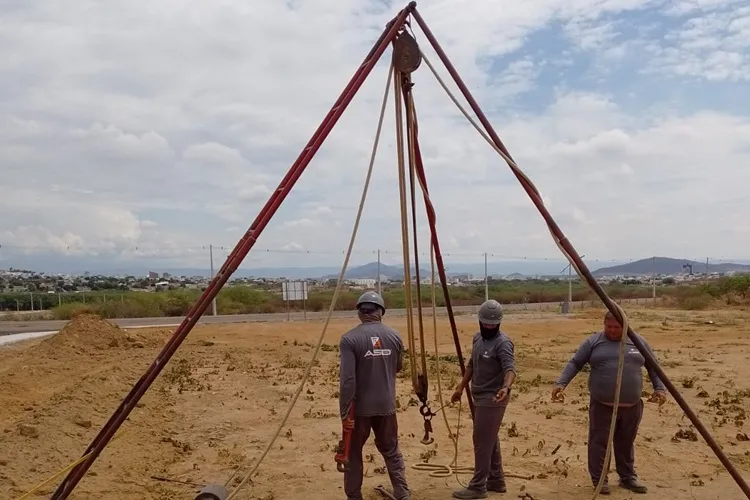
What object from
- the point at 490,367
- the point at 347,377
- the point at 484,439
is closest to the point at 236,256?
the point at 347,377

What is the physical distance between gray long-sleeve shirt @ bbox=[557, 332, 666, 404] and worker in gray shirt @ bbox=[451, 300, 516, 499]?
0.70m

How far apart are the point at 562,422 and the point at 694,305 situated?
29000 millimetres

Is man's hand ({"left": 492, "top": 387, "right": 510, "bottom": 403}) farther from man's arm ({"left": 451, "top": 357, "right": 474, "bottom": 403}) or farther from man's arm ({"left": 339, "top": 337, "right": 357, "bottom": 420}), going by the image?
man's arm ({"left": 339, "top": 337, "right": 357, "bottom": 420})

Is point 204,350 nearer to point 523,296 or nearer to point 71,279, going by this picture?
point 523,296

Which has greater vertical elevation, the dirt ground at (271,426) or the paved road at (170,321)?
the paved road at (170,321)

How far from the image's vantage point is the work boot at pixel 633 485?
6.25 m

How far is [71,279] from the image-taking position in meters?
54.8

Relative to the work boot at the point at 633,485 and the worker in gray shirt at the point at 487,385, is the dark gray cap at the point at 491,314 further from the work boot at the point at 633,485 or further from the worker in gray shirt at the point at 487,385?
the work boot at the point at 633,485

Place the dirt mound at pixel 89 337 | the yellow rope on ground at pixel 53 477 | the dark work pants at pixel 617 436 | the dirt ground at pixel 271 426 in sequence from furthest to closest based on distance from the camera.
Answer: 1. the dirt mound at pixel 89 337
2. the dirt ground at pixel 271 426
3. the dark work pants at pixel 617 436
4. the yellow rope on ground at pixel 53 477

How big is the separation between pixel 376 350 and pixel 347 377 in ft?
1.11

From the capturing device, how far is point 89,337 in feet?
56.3

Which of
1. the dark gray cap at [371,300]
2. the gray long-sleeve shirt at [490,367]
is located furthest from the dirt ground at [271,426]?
the dark gray cap at [371,300]

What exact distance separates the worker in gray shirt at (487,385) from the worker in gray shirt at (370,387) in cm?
70

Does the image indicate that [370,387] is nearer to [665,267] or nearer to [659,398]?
[659,398]
